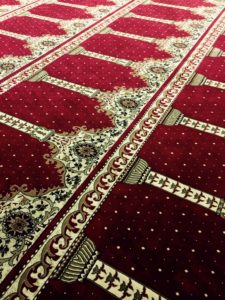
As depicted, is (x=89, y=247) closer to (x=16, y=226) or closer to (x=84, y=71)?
(x=16, y=226)

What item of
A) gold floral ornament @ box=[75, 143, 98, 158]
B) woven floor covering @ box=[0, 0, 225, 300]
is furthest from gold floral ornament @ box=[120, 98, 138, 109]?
gold floral ornament @ box=[75, 143, 98, 158]

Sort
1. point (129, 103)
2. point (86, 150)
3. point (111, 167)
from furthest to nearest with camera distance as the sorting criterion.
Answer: point (129, 103) < point (86, 150) < point (111, 167)

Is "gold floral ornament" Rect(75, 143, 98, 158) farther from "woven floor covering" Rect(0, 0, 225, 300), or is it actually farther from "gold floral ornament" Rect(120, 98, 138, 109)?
"gold floral ornament" Rect(120, 98, 138, 109)

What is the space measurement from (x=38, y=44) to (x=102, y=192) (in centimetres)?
190

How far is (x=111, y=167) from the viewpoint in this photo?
162 centimetres

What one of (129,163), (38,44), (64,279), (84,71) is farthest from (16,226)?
(38,44)

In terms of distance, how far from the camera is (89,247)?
4.14 feet

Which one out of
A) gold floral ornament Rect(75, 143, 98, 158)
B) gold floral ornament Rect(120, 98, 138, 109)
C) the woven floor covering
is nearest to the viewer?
the woven floor covering

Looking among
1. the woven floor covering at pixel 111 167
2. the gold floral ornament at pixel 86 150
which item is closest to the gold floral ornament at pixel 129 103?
the woven floor covering at pixel 111 167

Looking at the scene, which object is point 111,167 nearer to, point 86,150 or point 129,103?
point 86,150

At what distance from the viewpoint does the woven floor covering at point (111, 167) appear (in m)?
1.18

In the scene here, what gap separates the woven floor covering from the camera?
118 cm

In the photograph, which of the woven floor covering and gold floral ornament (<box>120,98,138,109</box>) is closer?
the woven floor covering

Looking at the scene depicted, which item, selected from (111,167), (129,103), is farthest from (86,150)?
(129,103)
